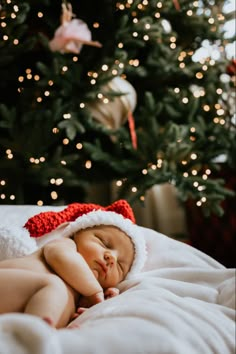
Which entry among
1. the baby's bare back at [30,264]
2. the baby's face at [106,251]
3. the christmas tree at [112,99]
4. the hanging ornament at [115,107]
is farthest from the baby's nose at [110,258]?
the hanging ornament at [115,107]

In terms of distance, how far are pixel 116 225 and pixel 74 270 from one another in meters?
0.19

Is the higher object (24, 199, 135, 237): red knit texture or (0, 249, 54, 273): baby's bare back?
(0, 249, 54, 273): baby's bare back

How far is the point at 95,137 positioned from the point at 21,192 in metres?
0.45

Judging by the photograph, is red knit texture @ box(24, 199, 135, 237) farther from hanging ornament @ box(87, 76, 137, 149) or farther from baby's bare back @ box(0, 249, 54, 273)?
hanging ornament @ box(87, 76, 137, 149)

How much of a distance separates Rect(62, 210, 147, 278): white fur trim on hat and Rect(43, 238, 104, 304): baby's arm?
117mm

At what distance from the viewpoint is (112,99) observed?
6.82ft

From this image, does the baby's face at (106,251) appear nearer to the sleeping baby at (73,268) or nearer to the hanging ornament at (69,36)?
the sleeping baby at (73,268)

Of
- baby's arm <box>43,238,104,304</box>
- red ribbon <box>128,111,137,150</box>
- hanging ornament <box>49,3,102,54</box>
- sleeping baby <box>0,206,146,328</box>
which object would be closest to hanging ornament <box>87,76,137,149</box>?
red ribbon <box>128,111,137,150</box>

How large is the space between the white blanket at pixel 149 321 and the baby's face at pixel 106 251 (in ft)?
0.12

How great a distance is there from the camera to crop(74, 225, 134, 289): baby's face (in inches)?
41.5

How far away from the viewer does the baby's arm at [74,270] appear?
972 millimetres

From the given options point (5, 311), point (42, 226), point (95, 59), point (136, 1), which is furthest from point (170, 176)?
point (5, 311)

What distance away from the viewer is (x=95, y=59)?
2176 mm

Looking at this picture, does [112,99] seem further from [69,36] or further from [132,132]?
[69,36]
